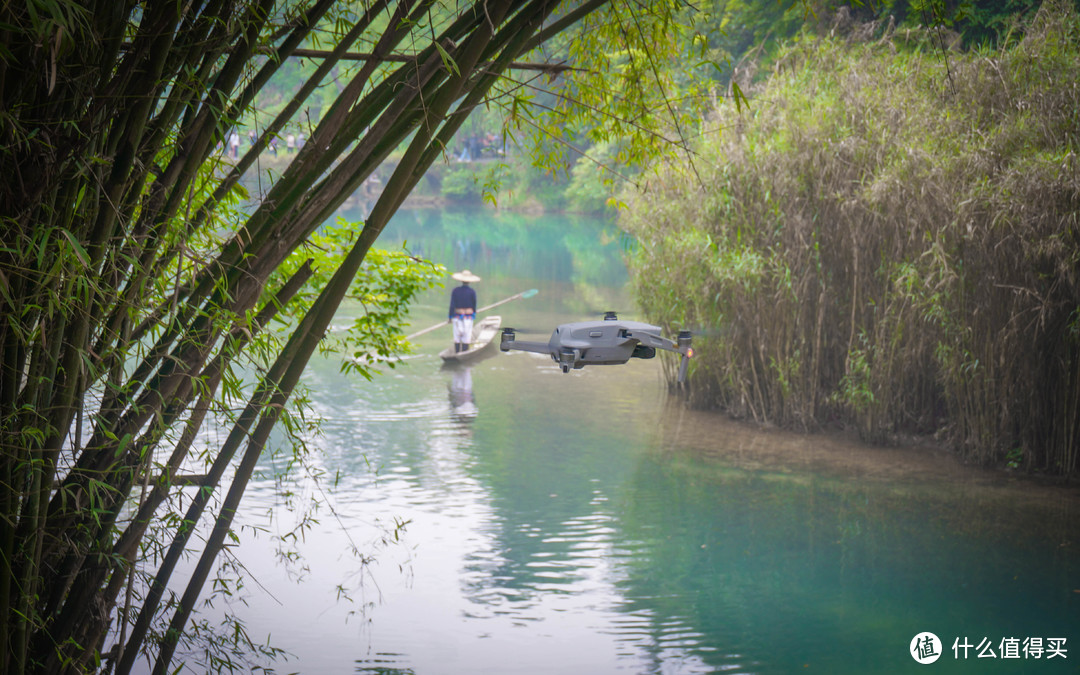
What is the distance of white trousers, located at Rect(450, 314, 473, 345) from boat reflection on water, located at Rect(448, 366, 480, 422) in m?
0.35

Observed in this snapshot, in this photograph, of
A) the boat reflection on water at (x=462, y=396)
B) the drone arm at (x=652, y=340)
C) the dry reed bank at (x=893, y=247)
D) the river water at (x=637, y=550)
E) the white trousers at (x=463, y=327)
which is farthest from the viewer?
the white trousers at (x=463, y=327)

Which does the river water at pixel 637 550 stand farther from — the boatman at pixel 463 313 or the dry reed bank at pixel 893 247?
the boatman at pixel 463 313

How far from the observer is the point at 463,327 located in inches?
445

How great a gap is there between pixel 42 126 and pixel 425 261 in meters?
3.47

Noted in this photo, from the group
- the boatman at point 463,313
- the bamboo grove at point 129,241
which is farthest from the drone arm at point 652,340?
the boatman at point 463,313

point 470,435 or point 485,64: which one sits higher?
point 485,64

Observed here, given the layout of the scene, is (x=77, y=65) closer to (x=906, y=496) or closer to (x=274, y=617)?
(x=274, y=617)

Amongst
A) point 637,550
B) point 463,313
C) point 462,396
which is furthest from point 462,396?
point 637,550

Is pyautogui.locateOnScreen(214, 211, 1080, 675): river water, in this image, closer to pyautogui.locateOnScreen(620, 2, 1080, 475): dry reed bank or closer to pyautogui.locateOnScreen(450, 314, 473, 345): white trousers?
pyautogui.locateOnScreen(620, 2, 1080, 475): dry reed bank

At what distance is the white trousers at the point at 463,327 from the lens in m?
11.2

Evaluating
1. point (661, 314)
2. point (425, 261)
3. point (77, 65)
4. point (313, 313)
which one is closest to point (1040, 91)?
point (661, 314)

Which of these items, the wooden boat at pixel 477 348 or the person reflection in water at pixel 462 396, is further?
the wooden boat at pixel 477 348

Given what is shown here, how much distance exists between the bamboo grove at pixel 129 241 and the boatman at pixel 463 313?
7876 millimetres

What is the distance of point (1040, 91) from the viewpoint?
6637mm
